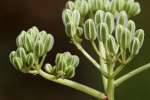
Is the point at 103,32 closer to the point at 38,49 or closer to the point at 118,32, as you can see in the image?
the point at 118,32

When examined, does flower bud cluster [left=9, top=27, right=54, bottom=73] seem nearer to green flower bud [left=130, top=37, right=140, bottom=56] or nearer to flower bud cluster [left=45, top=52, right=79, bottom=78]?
flower bud cluster [left=45, top=52, right=79, bottom=78]

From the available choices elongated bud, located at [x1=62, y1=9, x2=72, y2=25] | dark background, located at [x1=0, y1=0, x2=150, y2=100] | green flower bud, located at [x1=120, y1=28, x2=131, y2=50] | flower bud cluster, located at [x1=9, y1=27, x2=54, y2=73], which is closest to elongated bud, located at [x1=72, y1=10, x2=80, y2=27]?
elongated bud, located at [x1=62, y1=9, x2=72, y2=25]

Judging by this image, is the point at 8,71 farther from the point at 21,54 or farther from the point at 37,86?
the point at 21,54

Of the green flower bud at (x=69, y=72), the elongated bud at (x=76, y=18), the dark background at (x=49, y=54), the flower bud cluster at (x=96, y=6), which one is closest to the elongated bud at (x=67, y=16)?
the elongated bud at (x=76, y=18)

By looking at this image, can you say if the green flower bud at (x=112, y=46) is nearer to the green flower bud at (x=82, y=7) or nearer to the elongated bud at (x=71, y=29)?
the elongated bud at (x=71, y=29)

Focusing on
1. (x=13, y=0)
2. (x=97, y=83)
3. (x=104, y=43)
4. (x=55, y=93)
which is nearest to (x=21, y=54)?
(x=104, y=43)
